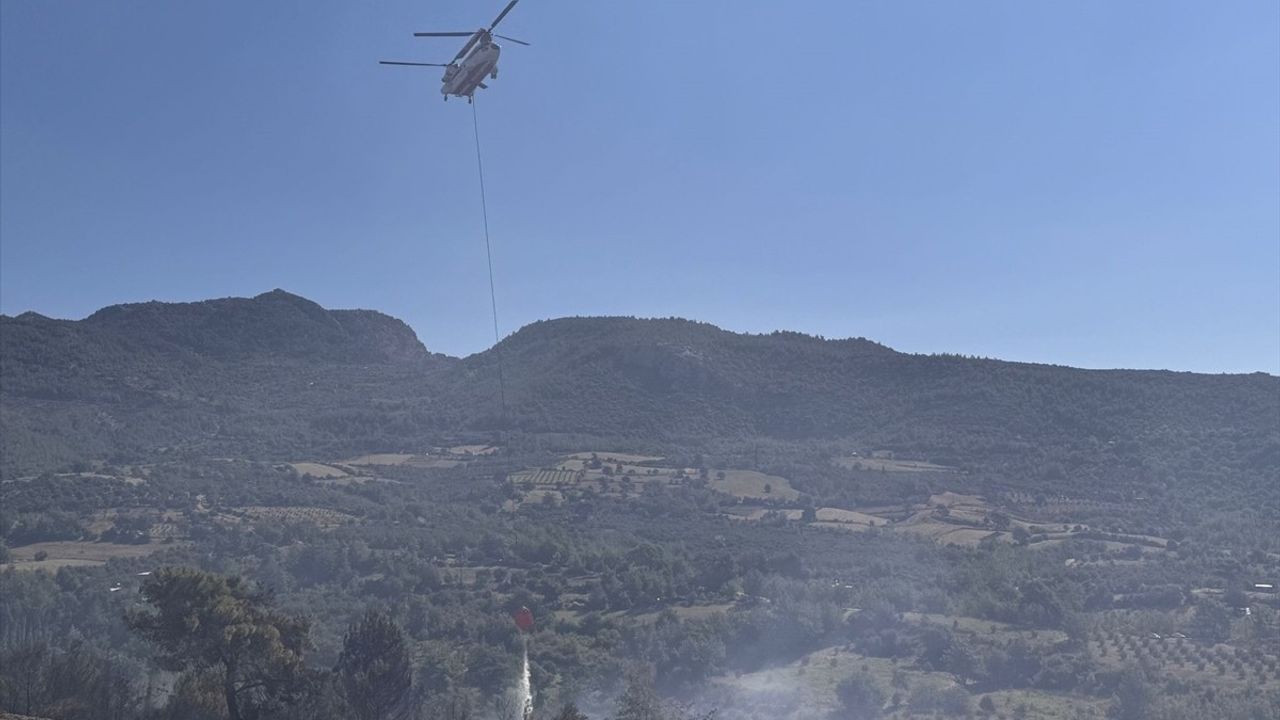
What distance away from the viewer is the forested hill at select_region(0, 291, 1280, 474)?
5741 cm

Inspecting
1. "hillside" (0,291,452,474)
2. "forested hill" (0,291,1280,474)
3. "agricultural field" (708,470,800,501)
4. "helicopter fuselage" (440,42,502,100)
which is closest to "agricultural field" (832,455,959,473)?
"forested hill" (0,291,1280,474)

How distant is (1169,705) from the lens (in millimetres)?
24844

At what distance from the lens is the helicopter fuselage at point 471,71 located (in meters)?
23.4

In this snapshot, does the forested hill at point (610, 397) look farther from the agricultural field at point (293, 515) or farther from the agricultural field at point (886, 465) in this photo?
the agricultural field at point (293, 515)

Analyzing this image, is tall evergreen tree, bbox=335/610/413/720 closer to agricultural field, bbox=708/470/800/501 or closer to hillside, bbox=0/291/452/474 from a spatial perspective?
agricultural field, bbox=708/470/800/501

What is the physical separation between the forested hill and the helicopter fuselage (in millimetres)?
30325

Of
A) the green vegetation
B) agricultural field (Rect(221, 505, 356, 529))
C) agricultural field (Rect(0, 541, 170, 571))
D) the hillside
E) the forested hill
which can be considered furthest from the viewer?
the hillside

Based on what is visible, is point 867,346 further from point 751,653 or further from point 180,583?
point 180,583

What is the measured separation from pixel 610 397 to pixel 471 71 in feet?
145

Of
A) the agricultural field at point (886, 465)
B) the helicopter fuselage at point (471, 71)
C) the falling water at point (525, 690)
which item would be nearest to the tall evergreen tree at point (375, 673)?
the falling water at point (525, 690)

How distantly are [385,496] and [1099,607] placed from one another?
28989 millimetres

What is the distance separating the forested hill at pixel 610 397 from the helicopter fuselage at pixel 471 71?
99.5 ft

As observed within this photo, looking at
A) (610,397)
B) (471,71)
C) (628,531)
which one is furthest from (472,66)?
(610,397)

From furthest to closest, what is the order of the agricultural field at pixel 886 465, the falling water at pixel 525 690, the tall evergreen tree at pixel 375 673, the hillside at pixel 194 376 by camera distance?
the hillside at pixel 194 376 → the agricultural field at pixel 886 465 → the falling water at pixel 525 690 → the tall evergreen tree at pixel 375 673
